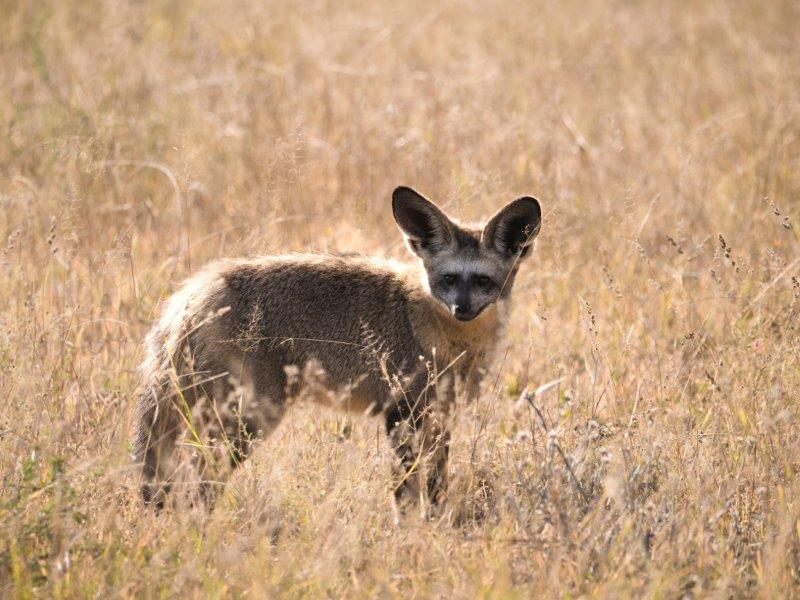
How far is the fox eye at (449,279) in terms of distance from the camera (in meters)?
5.01

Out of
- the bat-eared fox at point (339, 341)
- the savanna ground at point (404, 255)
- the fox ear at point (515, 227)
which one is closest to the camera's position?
the savanna ground at point (404, 255)

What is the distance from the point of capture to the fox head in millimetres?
5000

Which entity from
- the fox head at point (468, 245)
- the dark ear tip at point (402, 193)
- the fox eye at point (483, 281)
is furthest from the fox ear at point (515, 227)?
the dark ear tip at point (402, 193)

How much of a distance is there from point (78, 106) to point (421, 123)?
116 inches

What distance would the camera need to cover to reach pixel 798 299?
4680 mm

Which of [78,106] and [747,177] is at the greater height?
[78,106]

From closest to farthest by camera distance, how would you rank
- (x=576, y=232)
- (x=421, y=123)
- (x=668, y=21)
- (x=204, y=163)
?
(x=576, y=232), (x=204, y=163), (x=421, y=123), (x=668, y=21)

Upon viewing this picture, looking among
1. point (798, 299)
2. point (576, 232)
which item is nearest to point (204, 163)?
point (576, 232)

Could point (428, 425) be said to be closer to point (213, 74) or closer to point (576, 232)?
point (576, 232)

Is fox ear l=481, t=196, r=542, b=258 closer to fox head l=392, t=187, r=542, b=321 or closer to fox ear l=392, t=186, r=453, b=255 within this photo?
fox head l=392, t=187, r=542, b=321

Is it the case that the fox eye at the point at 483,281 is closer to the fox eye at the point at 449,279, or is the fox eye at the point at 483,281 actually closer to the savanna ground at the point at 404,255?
the fox eye at the point at 449,279

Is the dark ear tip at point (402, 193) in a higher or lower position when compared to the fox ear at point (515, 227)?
higher

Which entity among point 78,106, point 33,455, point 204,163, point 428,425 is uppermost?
point 78,106

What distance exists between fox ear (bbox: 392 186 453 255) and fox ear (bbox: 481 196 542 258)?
0.72 feet
